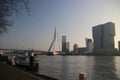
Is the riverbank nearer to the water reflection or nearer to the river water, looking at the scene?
the river water

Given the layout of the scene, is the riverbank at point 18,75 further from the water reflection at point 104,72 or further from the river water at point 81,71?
the water reflection at point 104,72

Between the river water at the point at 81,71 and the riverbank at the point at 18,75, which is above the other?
the riverbank at the point at 18,75

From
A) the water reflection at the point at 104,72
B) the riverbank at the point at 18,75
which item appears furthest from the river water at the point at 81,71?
the riverbank at the point at 18,75

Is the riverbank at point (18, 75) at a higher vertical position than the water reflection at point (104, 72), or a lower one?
higher

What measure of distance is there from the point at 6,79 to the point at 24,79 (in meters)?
1.45

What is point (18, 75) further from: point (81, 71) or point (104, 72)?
point (81, 71)

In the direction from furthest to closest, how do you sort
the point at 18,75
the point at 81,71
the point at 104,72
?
1. the point at 81,71
2. the point at 104,72
3. the point at 18,75

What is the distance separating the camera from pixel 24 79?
1717cm

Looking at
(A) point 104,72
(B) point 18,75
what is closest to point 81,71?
(A) point 104,72

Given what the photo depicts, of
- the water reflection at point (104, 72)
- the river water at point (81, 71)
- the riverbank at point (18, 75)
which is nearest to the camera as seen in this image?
the riverbank at point (18, 75)

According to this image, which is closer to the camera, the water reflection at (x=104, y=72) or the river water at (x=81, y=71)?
the water reflection at (x=104, y=72)

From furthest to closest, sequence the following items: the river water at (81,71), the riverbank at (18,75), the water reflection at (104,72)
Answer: the river water at (81,71) → the water reflection at (104,72) → the riverbank at (18,75)

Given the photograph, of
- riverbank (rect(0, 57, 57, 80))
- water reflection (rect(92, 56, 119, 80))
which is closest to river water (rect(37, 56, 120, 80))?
water reflection (rect(92, 56, 119, 80))

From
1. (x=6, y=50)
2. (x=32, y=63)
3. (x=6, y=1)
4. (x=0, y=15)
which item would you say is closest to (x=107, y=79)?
(x=32, y=63)
